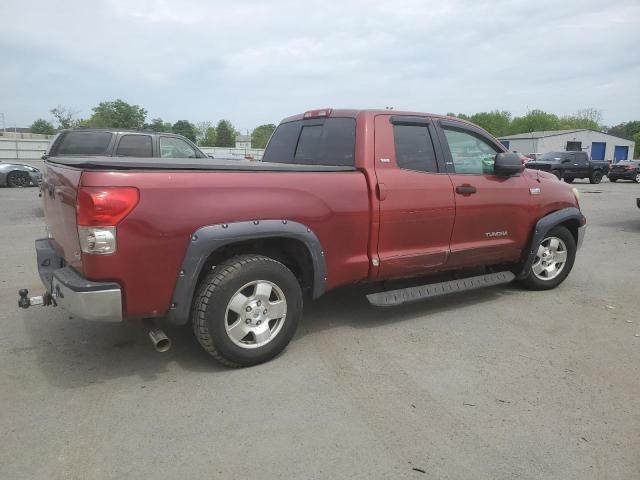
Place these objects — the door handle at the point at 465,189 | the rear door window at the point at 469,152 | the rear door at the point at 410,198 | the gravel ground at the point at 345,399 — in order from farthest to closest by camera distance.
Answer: the rear door window at the point at 469,152 → the door handle at the point at 465,189 → the rear door at the point at 410,198 → the gravel ground at the point at 345,399

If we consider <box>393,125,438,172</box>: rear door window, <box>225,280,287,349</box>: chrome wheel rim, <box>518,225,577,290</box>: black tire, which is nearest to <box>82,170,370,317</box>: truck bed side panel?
<box>225,280,287,349</box>: chrome wheel rim

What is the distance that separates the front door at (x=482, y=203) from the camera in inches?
184

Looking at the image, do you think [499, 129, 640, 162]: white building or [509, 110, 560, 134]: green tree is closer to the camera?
[499, 129, 640, 162]: white building

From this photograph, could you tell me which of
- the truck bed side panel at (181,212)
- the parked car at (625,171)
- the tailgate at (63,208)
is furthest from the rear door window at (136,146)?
the parked car at (625,171)

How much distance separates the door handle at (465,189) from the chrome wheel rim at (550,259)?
4.24 ft

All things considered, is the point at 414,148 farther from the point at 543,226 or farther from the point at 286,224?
the point at 543,226

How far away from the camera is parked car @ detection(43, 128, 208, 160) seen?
925 centimetres

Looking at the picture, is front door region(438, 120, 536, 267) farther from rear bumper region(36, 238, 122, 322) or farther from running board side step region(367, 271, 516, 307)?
rear bumper region(36, 238, 122, 322)

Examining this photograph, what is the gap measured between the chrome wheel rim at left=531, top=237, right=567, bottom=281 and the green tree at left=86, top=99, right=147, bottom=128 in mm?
81544

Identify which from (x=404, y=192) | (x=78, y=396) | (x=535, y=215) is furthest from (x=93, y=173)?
(x=535, y=215)

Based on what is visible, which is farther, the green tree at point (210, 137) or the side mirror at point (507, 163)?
the green tree at point (210, 137)

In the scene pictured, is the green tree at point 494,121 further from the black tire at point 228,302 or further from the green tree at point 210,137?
the black tire at point 228,302

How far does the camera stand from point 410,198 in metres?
4.24

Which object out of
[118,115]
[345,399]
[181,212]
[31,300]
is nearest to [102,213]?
[181,212]
